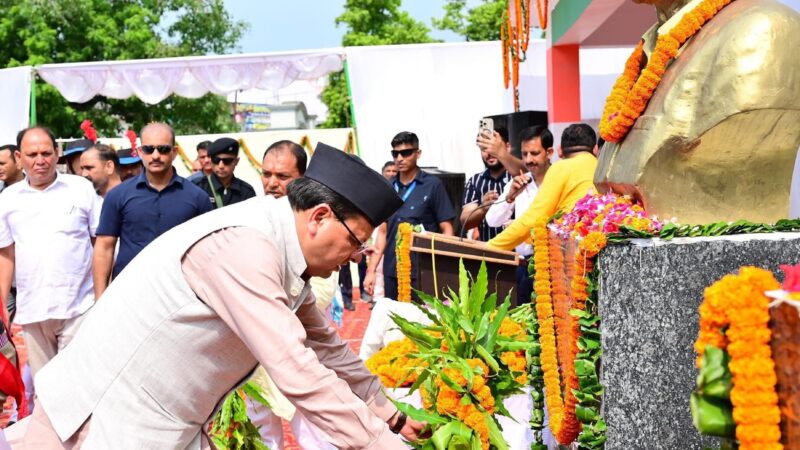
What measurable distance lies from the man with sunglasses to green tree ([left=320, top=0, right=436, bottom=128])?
27620 mm

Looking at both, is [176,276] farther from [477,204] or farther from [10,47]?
[10,47]

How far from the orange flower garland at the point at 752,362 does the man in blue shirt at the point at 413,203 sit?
16.1 feet

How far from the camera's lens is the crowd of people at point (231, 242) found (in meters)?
2.54

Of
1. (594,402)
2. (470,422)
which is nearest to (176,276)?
(470,422)

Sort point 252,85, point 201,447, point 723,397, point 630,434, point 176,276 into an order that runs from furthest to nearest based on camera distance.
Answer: point 252,85 < point 630,434 < point 201,447 < point 176,276 < point 723,397

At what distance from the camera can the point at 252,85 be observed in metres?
14.2

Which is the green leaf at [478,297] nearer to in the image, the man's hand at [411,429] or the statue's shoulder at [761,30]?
the man's hand at [411,429]

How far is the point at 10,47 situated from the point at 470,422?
29427 millimetres

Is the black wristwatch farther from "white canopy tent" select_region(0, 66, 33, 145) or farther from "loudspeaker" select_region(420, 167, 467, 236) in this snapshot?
"white canopy tent" select_region(0, 66, 33, 145)

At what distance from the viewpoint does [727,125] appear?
3.34m

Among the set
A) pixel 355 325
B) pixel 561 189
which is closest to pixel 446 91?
pixel 355 325

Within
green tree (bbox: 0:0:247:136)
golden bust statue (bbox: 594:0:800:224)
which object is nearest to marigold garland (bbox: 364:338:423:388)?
golden bust statue (bbox: 594:0:800:224)

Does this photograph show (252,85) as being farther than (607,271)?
Yes

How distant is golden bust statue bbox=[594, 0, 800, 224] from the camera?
3.32m
